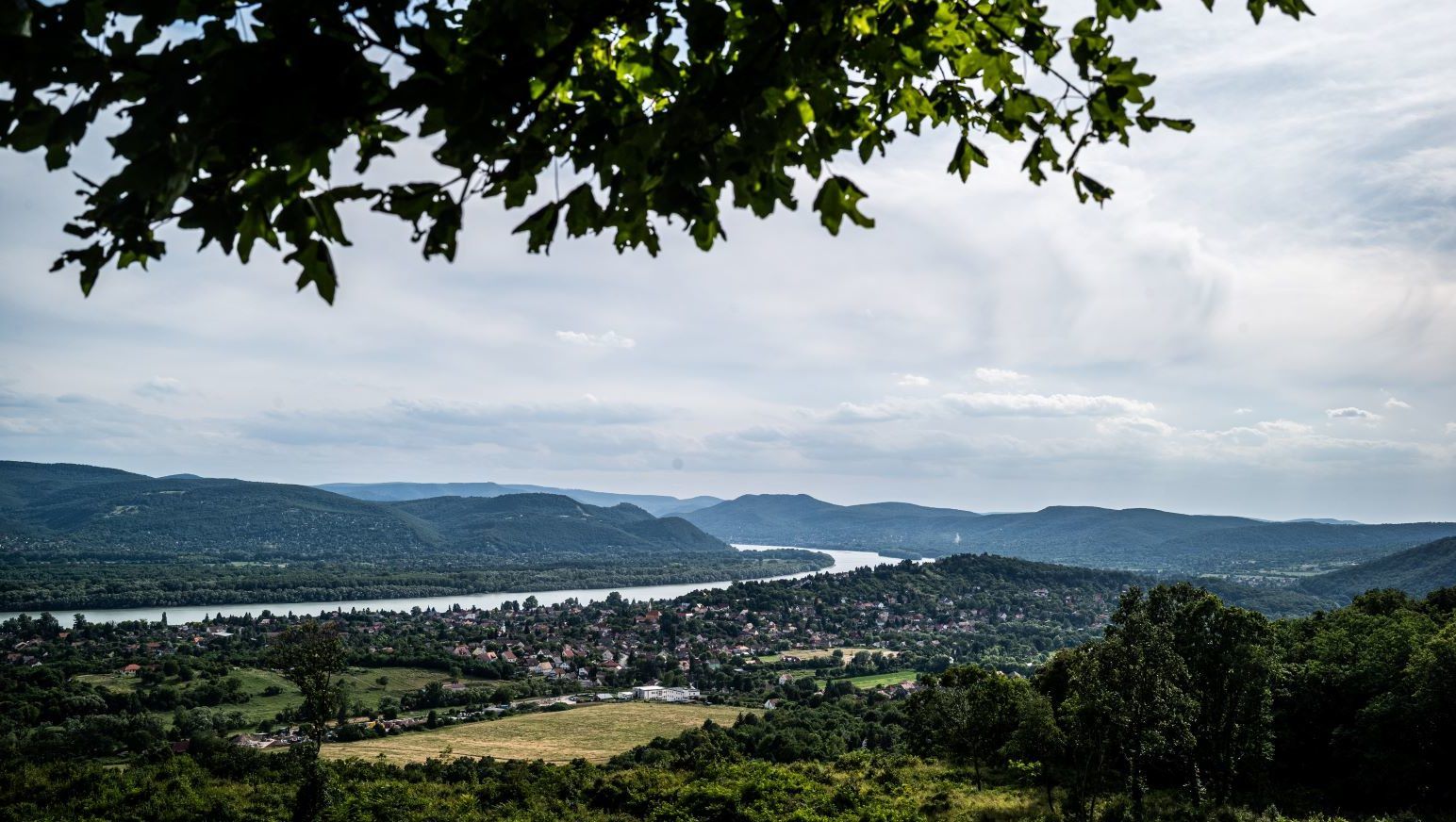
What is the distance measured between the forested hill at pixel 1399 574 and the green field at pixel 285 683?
138805 mm

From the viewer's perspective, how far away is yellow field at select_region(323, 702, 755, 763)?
41.4 metres

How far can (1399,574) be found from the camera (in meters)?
134

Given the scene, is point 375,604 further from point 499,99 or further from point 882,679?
point 499,99

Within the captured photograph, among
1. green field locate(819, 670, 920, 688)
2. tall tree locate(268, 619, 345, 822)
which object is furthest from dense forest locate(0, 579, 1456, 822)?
green field locate(819, 670, 920, 688)

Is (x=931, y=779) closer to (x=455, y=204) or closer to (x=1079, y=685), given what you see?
(x=1079, y=685)

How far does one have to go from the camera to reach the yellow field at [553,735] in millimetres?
41406

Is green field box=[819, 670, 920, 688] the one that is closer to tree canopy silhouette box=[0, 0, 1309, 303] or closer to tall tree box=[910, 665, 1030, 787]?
tall tree box=[910, 665, 1030, 787]

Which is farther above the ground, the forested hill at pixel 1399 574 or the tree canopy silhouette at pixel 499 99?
the tree canopy silhouette at pixel 499 99

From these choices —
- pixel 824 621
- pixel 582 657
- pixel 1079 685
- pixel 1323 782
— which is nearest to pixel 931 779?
pixel 1079 685

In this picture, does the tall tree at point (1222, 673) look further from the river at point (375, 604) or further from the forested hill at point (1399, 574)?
the forested hill at point (1399, 574)

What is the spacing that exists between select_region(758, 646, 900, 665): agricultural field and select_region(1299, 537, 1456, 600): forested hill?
3332 inches

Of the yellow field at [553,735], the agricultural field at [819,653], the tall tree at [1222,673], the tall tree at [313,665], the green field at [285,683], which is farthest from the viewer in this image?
the agricultural field at [819,653]

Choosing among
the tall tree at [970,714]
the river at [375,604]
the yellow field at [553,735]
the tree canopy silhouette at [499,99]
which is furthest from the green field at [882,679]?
the tree canopy silhouette at [499,99]

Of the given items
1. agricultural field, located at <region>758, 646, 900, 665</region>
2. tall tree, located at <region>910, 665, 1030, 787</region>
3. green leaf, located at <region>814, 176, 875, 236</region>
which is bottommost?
agricultural field, located at <region>758, 646, 900, 665</region>
